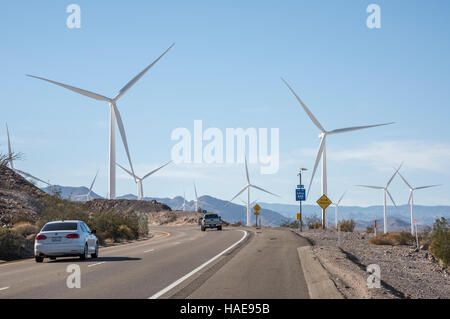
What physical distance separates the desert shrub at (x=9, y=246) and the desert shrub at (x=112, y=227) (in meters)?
12.7

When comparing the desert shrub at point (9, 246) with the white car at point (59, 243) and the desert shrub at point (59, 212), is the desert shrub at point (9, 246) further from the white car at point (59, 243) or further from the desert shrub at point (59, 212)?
the desert shrub at point (59, 212)

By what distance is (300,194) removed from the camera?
5497cm

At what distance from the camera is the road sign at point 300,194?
179ft

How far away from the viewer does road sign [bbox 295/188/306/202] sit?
54.5 metres

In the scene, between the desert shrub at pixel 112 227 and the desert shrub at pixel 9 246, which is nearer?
the desert shrub at pixel 9 246

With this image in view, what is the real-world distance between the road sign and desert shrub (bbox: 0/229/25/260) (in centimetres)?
3217

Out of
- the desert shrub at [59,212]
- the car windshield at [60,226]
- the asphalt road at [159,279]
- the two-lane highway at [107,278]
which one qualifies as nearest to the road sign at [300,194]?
the desert shrub at [59,212]

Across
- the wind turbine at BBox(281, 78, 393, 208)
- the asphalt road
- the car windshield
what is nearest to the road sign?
the wind turbine at BBox(281, 78, 393, 208)

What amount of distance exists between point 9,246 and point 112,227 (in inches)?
712

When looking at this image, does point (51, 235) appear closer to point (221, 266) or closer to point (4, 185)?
point (221, 266)

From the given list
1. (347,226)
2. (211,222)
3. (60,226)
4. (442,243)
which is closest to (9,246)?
(60,226)

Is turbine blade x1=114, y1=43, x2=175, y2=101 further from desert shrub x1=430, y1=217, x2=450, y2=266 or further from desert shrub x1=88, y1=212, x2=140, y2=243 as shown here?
desert shrub x1=430, y1=217, x2=450, y2=266
